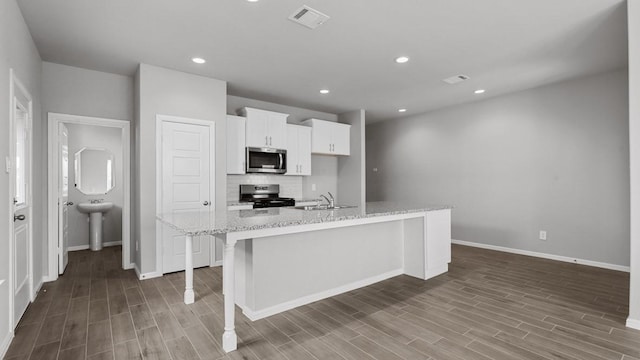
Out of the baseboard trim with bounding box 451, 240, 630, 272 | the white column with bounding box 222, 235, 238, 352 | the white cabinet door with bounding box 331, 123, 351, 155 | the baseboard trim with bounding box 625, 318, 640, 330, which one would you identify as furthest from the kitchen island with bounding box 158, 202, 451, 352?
the white cabinet door with bounding box 331, 123, 351, 155

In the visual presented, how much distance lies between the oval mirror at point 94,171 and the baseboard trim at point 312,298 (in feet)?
14.9

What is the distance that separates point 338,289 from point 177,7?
2854 mm

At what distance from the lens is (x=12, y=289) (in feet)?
7.49

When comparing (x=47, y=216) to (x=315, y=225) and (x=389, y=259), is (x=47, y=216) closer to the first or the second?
(x=315, y=225)

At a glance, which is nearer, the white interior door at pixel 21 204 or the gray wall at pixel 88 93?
the white interior door at pixel 21 204

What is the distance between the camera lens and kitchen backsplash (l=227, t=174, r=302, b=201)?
16.6 ft

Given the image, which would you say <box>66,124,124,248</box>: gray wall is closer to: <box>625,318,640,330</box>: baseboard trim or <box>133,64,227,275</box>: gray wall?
<box>133,64,227,275</box>: gray wall

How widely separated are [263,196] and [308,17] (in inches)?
129

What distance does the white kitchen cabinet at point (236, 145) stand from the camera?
4660 millimetres

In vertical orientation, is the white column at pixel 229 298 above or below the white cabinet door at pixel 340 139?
below

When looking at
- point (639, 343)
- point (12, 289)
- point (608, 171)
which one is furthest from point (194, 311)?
point (608, 171)

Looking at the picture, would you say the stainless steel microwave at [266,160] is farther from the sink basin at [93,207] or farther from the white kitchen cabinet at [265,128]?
the sink basin at [93,207]

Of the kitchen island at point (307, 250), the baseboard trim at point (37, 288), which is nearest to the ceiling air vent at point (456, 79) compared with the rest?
the kitchen island at point (307, 250)

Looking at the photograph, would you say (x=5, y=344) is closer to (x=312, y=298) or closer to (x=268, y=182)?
(x=312, y=298)
